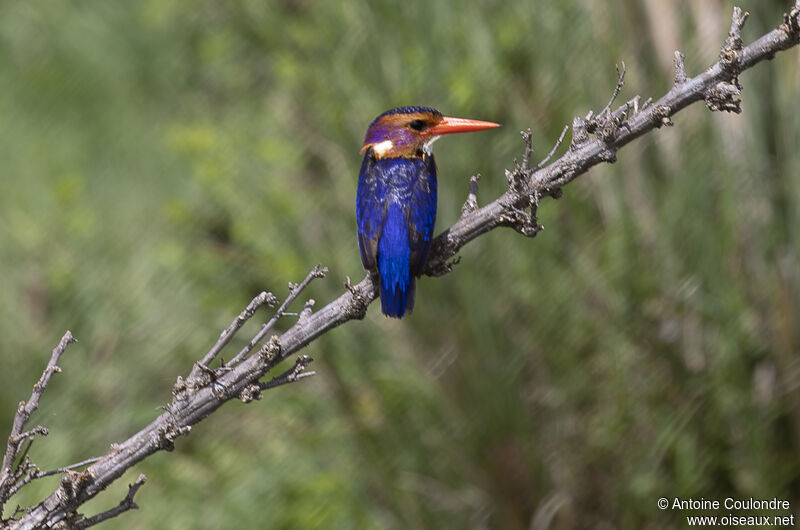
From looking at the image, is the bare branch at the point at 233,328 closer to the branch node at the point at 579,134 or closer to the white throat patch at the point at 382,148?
the branch node at the point at 579,134

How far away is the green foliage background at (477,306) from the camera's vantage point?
7.81 feet

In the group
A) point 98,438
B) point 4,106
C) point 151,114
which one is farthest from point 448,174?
point 4,106

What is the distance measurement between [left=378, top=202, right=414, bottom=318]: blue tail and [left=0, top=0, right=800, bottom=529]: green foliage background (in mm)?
590

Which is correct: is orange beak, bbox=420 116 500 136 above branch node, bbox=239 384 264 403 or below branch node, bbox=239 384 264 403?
above

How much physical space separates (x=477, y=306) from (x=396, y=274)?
2.12 feet

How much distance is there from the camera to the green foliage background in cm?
238

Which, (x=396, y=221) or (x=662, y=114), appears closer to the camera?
(x=662, y=114)

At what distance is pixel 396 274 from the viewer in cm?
196

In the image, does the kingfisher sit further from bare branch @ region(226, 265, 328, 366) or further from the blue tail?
bare branch @ region(226, 265, 328, 366)

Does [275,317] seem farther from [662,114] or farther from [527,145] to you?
[662,114]

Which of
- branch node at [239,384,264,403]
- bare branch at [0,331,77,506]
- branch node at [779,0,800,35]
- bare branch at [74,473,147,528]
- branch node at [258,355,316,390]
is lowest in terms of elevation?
bare branch at [74,473,147,528]

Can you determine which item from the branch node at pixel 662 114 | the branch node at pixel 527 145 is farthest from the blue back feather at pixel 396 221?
the branch node at pixel 662 114

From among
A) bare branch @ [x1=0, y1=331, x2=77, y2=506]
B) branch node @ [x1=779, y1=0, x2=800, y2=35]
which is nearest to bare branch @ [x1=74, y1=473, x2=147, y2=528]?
bare branch @ [x1=0, y1=331, x2=77, y2=506]

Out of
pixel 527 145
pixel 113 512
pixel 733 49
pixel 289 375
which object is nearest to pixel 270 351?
pixel 289 375
